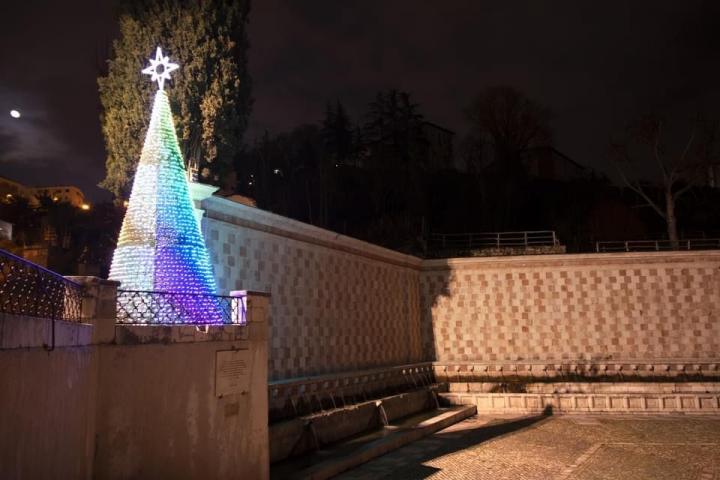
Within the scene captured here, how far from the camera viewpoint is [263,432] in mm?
8789

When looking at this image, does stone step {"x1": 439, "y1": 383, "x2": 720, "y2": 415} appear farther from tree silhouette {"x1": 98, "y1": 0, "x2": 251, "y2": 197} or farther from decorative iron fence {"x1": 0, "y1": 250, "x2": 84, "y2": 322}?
decorative iron fence {"x1": 0, "y1": 250, "x2": 84, "y2": 322}

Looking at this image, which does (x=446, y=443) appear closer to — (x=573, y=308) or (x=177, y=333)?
(x=177, y=333)

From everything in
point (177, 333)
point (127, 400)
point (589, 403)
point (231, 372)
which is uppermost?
point (177, 333)

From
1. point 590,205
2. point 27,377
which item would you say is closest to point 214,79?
point 27,377

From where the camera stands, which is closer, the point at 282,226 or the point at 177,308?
the point at 177,308

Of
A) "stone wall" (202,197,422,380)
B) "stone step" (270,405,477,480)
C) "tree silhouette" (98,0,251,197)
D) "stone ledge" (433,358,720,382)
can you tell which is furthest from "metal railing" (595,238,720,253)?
"tree silhouette" (98,0,251,197)

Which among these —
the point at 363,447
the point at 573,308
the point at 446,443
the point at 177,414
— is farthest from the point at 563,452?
the point at 573,308

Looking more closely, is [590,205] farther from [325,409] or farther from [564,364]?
[325,409]

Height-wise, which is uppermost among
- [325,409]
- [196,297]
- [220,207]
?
[220,207]

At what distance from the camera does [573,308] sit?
21.0m

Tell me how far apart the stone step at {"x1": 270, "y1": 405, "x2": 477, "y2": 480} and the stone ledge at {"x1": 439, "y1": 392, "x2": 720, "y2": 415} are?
1.38 m

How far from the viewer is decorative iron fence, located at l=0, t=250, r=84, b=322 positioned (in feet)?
14.4

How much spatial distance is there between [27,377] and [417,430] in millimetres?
10611

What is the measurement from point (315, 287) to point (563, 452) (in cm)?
733
